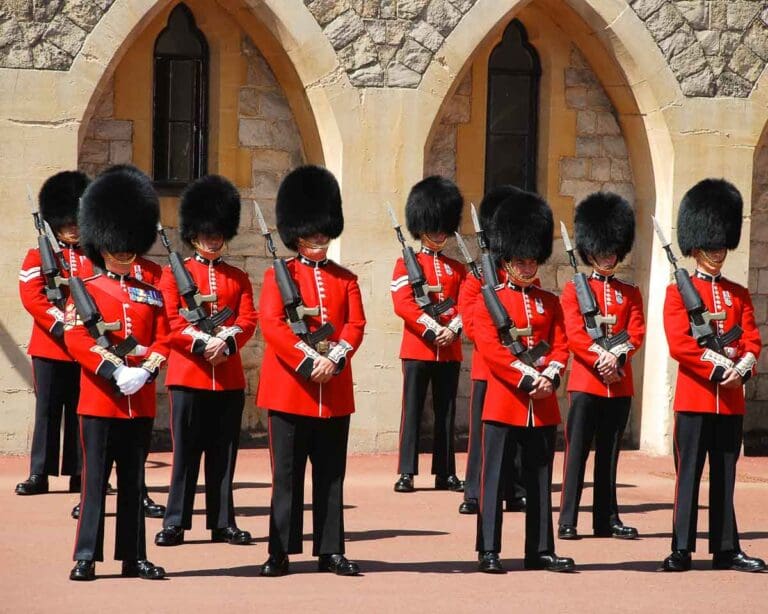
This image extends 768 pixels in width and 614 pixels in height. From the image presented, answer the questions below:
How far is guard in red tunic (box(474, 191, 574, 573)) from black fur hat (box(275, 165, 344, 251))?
0.69 metres

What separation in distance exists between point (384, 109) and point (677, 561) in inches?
161

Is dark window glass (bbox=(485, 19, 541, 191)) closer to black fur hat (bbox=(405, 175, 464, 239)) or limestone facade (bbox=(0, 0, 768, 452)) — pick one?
limestone facade (bbox=(0, 0, 768, 452))

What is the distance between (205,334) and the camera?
271 inches

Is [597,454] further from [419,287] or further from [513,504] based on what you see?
[419,287]

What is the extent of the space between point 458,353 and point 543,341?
2.25 m

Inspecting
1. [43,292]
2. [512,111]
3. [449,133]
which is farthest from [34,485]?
[512,111]

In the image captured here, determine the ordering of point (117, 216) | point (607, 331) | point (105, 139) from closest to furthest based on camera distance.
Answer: point (117, 216)
point (607, 331)
point (105, 139)

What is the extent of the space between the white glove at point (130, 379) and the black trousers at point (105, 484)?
179mm

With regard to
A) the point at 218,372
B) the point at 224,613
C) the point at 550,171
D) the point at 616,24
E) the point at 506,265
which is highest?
the point at 616,24

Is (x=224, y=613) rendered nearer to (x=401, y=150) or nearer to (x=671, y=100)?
(x=401, y=150)

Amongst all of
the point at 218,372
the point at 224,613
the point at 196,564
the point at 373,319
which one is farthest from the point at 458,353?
the point at 224,613

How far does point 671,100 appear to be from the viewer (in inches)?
400

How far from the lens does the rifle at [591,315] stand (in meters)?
7.14

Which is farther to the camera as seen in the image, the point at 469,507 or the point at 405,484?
the point at 405,484
